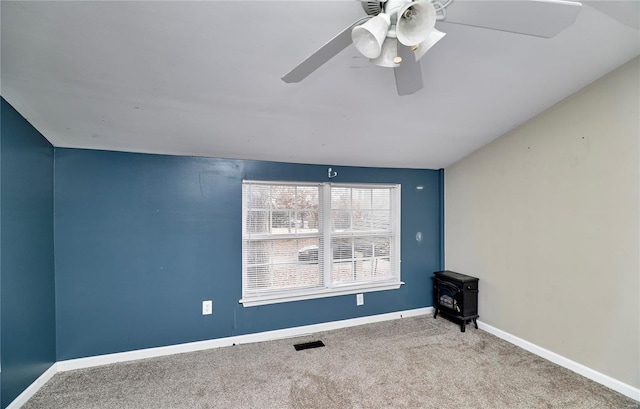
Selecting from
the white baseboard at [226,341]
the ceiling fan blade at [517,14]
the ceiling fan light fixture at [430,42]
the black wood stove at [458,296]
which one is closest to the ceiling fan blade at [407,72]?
the ceiling fan light fixture at [430,42]

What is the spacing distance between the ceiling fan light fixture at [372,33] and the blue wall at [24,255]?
2200mm

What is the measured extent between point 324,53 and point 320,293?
2.54m

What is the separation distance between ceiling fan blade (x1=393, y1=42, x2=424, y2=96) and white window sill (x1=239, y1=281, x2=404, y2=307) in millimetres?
2263

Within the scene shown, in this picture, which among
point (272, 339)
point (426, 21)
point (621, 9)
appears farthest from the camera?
point (272, 339)

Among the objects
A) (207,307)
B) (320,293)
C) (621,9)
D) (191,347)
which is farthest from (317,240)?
(621,9)

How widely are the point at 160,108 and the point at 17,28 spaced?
0.76 meters

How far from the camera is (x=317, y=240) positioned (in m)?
3.29

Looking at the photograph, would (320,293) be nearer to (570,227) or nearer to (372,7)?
(570,227)

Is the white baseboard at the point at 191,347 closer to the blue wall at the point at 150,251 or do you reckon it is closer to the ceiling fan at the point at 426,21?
the blue wall at the point at 150,251

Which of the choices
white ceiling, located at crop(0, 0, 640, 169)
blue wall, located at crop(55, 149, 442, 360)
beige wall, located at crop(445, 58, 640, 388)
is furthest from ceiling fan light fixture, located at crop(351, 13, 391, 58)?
beige wall, located at crop(445, 58, 640, 388)

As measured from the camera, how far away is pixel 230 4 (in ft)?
4.39

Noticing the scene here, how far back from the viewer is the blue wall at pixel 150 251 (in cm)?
249

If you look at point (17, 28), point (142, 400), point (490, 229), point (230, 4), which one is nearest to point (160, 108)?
point (17, 28)

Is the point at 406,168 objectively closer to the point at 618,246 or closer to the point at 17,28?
the point at 618,246
